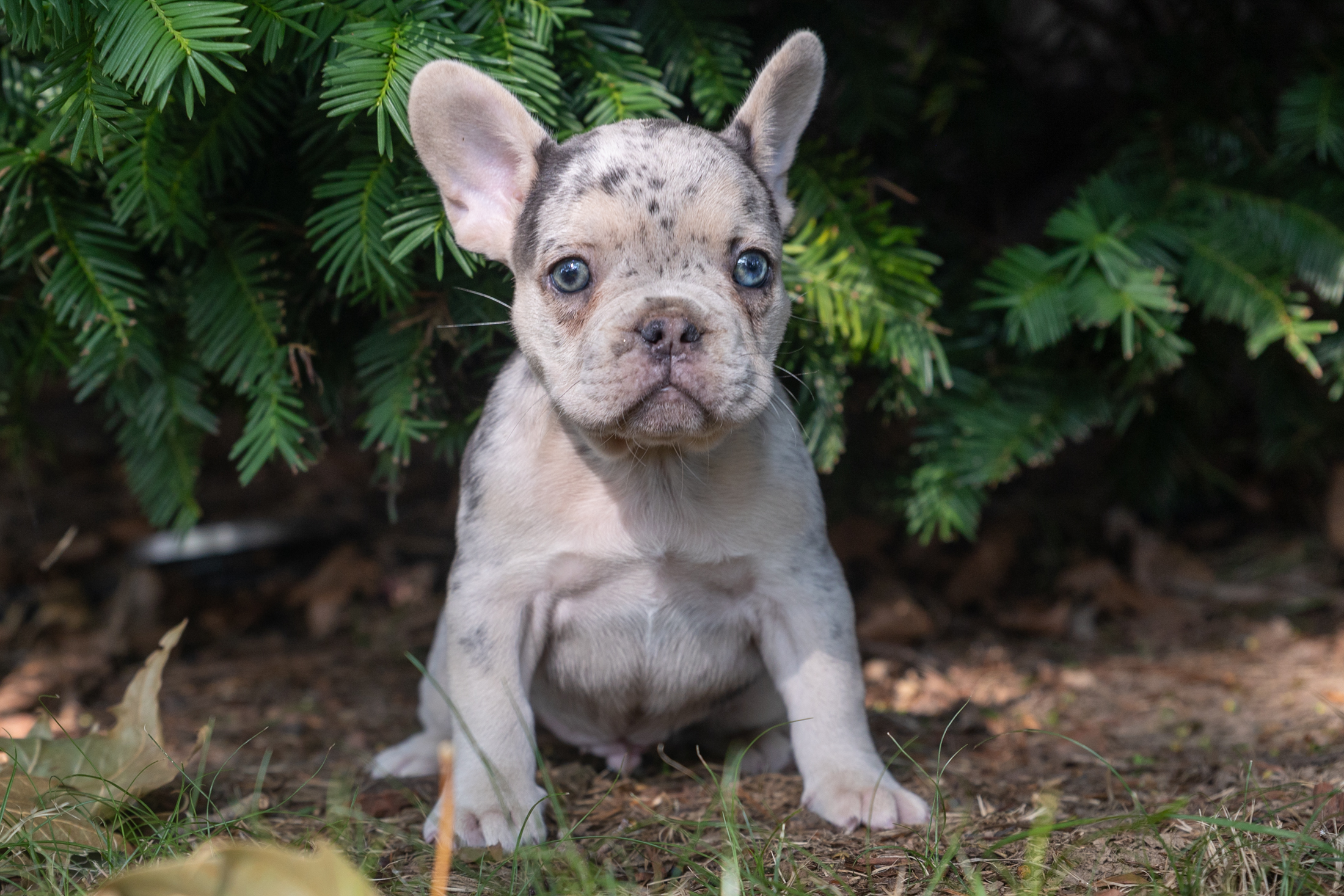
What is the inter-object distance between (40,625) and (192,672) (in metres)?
1.06

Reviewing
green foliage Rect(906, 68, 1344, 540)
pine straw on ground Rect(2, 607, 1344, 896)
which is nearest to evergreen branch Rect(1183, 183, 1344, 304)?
green foliage Rect(906, 68, 1344, 540)

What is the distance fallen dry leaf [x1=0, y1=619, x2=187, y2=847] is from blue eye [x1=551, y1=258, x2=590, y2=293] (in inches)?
59.5

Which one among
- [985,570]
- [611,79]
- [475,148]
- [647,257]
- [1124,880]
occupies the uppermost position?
[611,79]

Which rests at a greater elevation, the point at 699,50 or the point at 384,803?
the point at 699,50

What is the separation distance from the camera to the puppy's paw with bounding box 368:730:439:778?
4438 mm

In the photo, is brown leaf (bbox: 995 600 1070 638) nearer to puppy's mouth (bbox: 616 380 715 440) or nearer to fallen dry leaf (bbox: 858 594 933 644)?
fallen dry leaf (bbox: 858 594 933 644)

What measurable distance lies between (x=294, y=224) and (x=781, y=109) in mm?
1872

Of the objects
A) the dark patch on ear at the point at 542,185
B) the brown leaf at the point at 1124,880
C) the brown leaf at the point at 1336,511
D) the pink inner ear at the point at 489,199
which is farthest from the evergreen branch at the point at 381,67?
the brown leaf at the point at 1336,511

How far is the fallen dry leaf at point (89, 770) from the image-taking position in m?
3.24

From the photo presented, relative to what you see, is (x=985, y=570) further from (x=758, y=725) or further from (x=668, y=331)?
(x=668, y=331)

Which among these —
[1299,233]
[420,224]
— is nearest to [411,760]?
[420,224]

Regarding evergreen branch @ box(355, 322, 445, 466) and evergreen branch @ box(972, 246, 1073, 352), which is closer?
evergreen branch @ box(355, 322, 445, 466)

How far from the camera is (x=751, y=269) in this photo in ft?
11.6

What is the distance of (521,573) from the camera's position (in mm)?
3777
